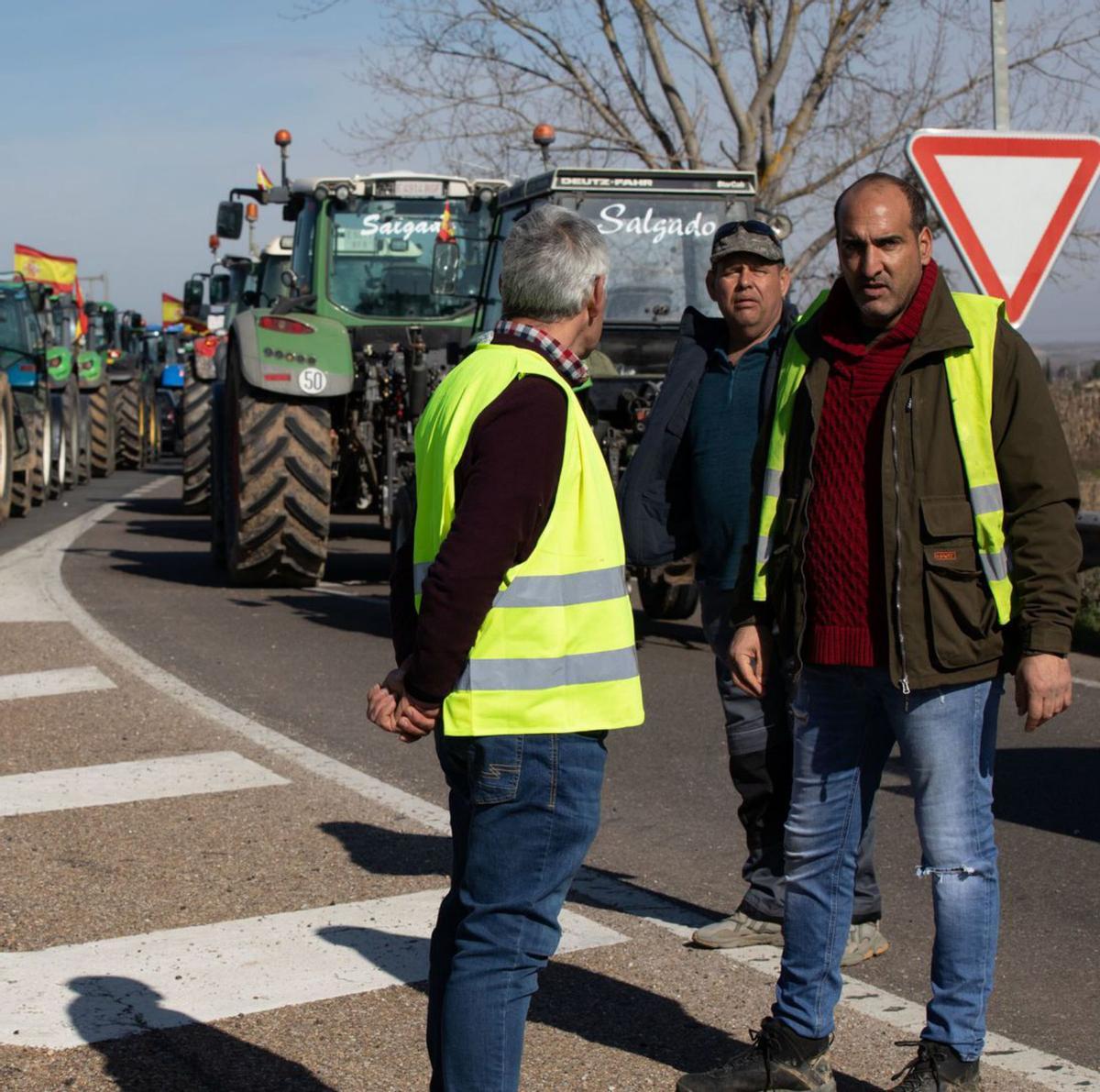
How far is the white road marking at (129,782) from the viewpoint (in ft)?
21.8

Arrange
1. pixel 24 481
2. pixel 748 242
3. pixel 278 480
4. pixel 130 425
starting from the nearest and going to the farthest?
pixel 748 242 → pixel 278 480 → pixel 24 481 → pixel 130 425

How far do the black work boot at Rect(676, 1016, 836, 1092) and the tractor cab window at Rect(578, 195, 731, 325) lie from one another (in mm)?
7542

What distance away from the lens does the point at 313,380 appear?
12.8 m

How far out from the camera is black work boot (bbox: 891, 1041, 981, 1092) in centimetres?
384

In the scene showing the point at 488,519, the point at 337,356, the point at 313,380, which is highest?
the point at 337,356

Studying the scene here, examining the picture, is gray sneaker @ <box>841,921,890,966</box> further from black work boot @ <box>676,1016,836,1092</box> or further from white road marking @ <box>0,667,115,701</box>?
white road marking @ <box>0,667,115,701</box>

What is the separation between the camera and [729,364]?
5203 millimetres

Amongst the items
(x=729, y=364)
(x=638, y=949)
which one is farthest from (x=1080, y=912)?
(x=729, y=364)

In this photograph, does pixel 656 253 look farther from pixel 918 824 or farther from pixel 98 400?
pixel 98 400

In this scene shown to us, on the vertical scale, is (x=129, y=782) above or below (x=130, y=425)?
below

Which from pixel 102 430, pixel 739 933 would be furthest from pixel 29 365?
pixel 739 933

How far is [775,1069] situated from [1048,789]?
3.48 metres

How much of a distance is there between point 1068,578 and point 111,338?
29759mm

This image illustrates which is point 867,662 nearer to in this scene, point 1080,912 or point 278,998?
point 278,998
